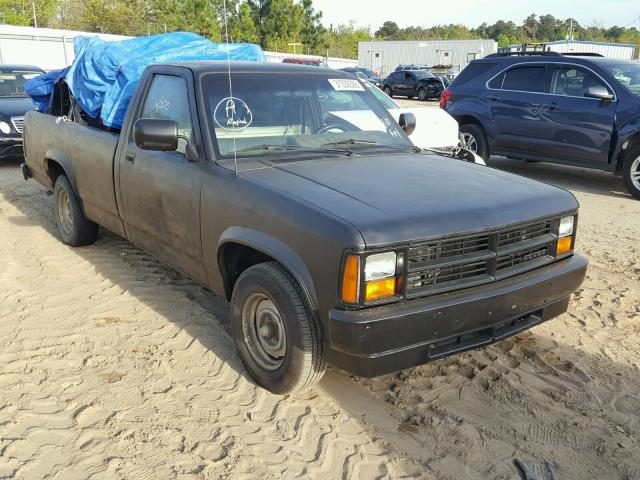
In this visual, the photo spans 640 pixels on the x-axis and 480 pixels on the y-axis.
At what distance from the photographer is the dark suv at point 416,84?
31.3 m

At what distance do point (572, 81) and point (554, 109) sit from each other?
1.62 ft

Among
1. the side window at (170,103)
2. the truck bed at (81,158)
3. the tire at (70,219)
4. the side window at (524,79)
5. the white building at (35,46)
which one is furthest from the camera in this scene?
the white building at (35,46)

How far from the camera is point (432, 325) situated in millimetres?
2832

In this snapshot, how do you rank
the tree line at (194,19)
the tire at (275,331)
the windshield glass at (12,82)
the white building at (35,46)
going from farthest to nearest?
the tree line at (194,19)
the white building at (35,46)
the windshield glass at (12,82)
the tire at (275,331)

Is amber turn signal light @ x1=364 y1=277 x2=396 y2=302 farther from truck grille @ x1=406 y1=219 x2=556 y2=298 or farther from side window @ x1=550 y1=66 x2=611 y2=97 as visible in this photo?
side window @ x1=550 y1=66 x2=611 y2=97

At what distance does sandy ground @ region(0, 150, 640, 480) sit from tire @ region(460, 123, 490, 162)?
5499 mm

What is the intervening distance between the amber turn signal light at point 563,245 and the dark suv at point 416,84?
93.9ft

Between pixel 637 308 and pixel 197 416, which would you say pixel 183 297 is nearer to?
pixel 197 416

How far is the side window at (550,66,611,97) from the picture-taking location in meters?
8.77

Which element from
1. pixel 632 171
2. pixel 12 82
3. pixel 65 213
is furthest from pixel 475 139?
pixel 12 82

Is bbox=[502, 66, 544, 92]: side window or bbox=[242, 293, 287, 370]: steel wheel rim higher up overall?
bbox=[502, 66, 544, 92]: side window

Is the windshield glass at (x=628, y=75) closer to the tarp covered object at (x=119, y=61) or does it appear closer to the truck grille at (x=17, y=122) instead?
the tarp covered object at (x=119, y=61)

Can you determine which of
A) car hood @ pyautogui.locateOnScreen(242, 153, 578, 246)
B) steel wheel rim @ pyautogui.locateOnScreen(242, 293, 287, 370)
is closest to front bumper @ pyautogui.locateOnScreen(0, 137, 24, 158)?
car hood @ pyautogui.locateOnScreen(242, 153, 578, 246)

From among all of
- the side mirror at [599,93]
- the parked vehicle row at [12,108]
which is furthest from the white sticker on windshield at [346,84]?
the parked vehicle row at [12,108]
